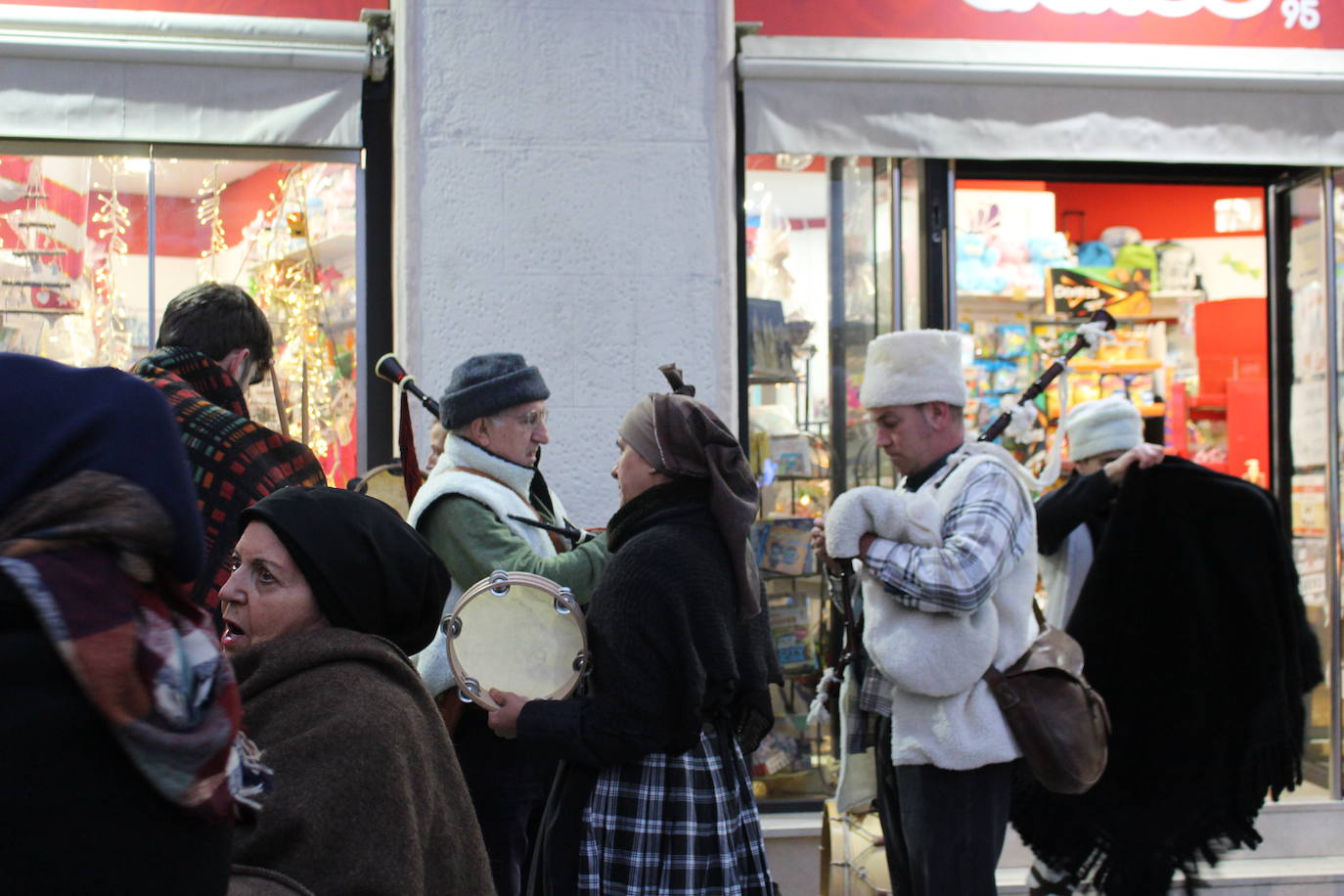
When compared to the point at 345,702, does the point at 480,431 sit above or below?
above

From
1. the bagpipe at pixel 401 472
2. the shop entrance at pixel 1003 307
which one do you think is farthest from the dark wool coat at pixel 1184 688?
the bagpipe at pixel 401 472

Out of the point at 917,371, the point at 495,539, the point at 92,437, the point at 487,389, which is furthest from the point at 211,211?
the point at 92,437

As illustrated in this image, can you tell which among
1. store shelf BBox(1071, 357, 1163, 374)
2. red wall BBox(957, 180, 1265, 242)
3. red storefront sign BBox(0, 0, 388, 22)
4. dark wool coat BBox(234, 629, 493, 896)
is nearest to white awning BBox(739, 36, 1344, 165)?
red wall BBox(957, 180, 1265, 242)

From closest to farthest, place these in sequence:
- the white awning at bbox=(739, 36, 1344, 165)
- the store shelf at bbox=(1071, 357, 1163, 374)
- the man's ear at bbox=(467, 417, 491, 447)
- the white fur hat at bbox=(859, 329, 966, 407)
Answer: the white fur hat at bbox=(859, 329, 966, 407)
the man's ear at bbox=(467, 417, 491, 447)
the white awning at bbox=(739, 36, 1344, 165)
the store shelf at bbox=(1071, 357, 1163, 374)

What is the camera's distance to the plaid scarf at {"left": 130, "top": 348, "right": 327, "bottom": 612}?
2.97 metres

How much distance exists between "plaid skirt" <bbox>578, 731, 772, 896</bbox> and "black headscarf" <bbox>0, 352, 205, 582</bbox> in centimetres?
172

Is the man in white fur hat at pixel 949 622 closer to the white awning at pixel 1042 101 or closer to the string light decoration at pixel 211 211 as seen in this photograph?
the white awning at pixel 1042 101

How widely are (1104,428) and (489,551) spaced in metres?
2.44

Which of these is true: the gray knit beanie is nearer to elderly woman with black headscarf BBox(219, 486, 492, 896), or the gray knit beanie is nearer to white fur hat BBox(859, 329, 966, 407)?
white fur hat BBox(859, 329, 966, 407)

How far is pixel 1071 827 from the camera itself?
4.02 m

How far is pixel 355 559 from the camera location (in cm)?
195

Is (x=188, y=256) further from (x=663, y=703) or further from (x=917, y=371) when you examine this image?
(x=663, y=703)

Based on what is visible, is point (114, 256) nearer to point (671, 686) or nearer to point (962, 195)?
point (671, 686)

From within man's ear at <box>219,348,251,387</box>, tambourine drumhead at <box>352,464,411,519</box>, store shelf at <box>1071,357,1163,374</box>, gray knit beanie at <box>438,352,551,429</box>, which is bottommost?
tambourine drumhead at <box>352,464,411,519</box>
